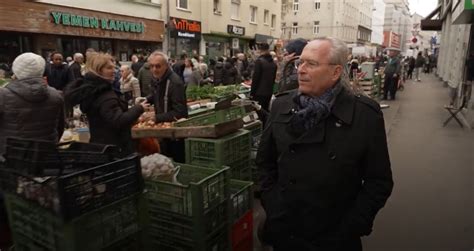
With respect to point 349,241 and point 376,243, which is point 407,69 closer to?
point 376,243

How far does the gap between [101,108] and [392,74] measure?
14.2 m

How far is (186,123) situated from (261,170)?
2.03 meters

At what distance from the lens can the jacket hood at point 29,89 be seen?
3600 millimetres

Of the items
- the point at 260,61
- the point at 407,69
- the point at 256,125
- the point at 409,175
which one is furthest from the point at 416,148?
the point at 407,69

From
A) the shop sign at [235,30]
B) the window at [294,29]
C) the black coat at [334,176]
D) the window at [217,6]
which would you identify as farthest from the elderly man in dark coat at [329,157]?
the window at [294,29]

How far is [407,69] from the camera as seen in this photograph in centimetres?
2773

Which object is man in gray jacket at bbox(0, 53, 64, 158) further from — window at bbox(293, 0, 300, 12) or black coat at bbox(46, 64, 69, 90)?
window at bbox(293, 0, 300, 12)

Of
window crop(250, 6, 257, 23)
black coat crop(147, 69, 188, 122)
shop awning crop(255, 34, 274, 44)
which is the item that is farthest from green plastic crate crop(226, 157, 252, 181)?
window crop(250, 6, 257, 23)

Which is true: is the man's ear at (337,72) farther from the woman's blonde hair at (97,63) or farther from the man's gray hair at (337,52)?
the woman's blonde hair at (97,63)

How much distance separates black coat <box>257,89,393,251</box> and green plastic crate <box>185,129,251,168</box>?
5.35 ft

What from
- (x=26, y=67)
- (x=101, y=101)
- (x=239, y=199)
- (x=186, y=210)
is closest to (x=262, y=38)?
(x=26, y=67)

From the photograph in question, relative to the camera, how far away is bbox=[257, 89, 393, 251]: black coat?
7.26 feet

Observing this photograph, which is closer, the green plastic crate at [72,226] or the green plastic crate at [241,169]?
the green plastic crate at [72,226]

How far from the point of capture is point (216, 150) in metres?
4.02
